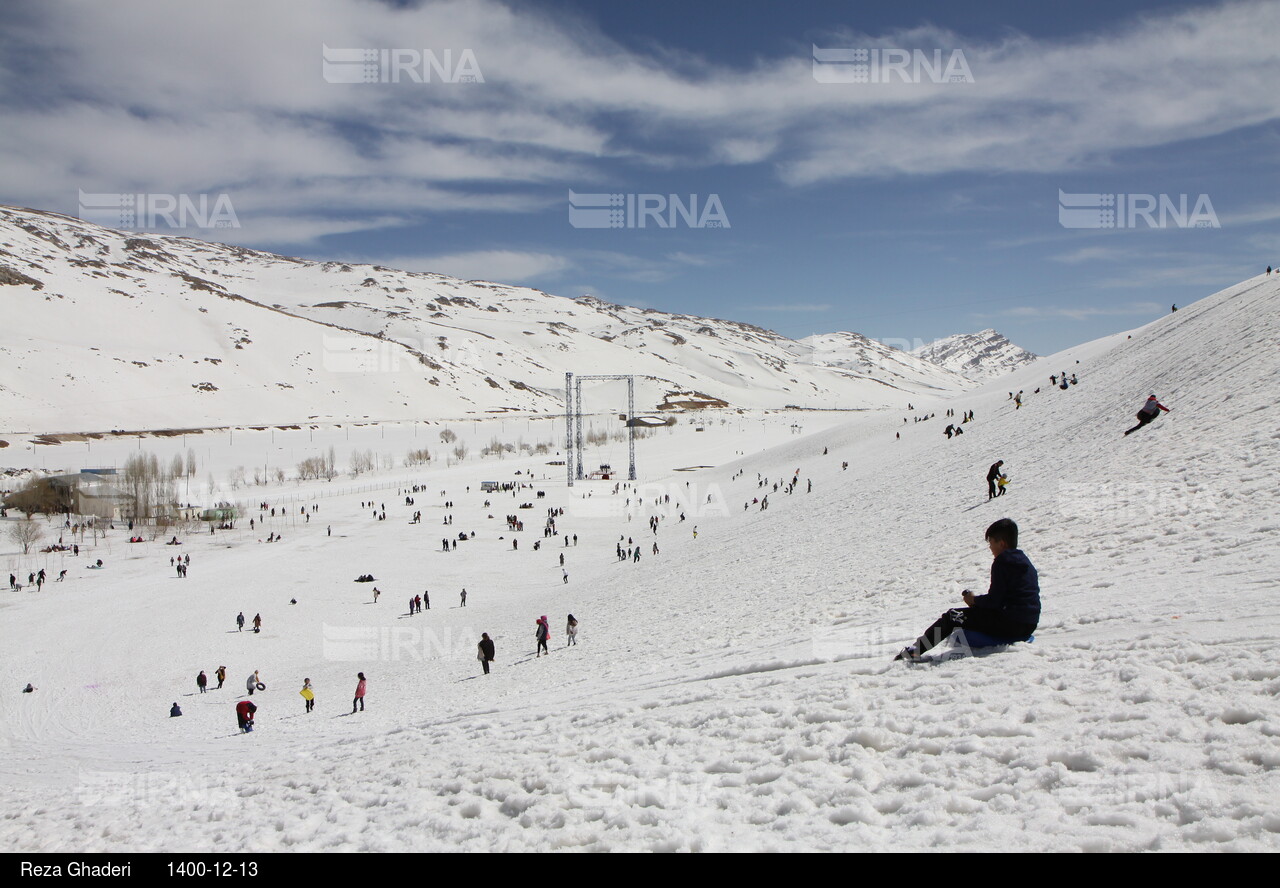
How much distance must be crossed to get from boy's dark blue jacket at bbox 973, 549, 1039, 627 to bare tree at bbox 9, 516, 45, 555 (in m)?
53.6

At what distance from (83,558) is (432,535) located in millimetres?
20450

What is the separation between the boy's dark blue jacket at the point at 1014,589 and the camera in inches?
265

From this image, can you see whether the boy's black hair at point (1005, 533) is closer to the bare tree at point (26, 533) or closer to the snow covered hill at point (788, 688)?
the snow covered hill at point (788, 688)

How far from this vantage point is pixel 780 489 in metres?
47.5

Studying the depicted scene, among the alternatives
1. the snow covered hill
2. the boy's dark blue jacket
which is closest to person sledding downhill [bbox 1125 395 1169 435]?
the snow covered hill

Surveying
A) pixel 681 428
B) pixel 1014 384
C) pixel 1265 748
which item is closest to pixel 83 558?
pixel 1265 748

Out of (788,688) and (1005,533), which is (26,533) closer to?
(788,688)

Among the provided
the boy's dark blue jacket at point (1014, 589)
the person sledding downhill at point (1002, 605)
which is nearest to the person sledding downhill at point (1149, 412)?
the person sledding downhill at point (1002, 605)

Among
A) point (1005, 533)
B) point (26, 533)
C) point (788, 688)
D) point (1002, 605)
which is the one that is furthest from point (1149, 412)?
point (26, 533)

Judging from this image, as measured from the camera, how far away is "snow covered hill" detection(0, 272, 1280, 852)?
498 centimetres

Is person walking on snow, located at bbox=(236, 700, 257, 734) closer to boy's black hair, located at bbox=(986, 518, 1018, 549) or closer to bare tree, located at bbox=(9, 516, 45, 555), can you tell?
boy's black hair, located at bbox=(986, 518, 1018, 549)

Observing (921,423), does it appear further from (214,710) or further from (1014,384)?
(214,710)

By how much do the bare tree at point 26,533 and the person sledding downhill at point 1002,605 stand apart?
53.3 m

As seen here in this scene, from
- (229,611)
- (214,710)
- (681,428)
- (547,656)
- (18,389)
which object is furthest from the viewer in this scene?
(681,428)
